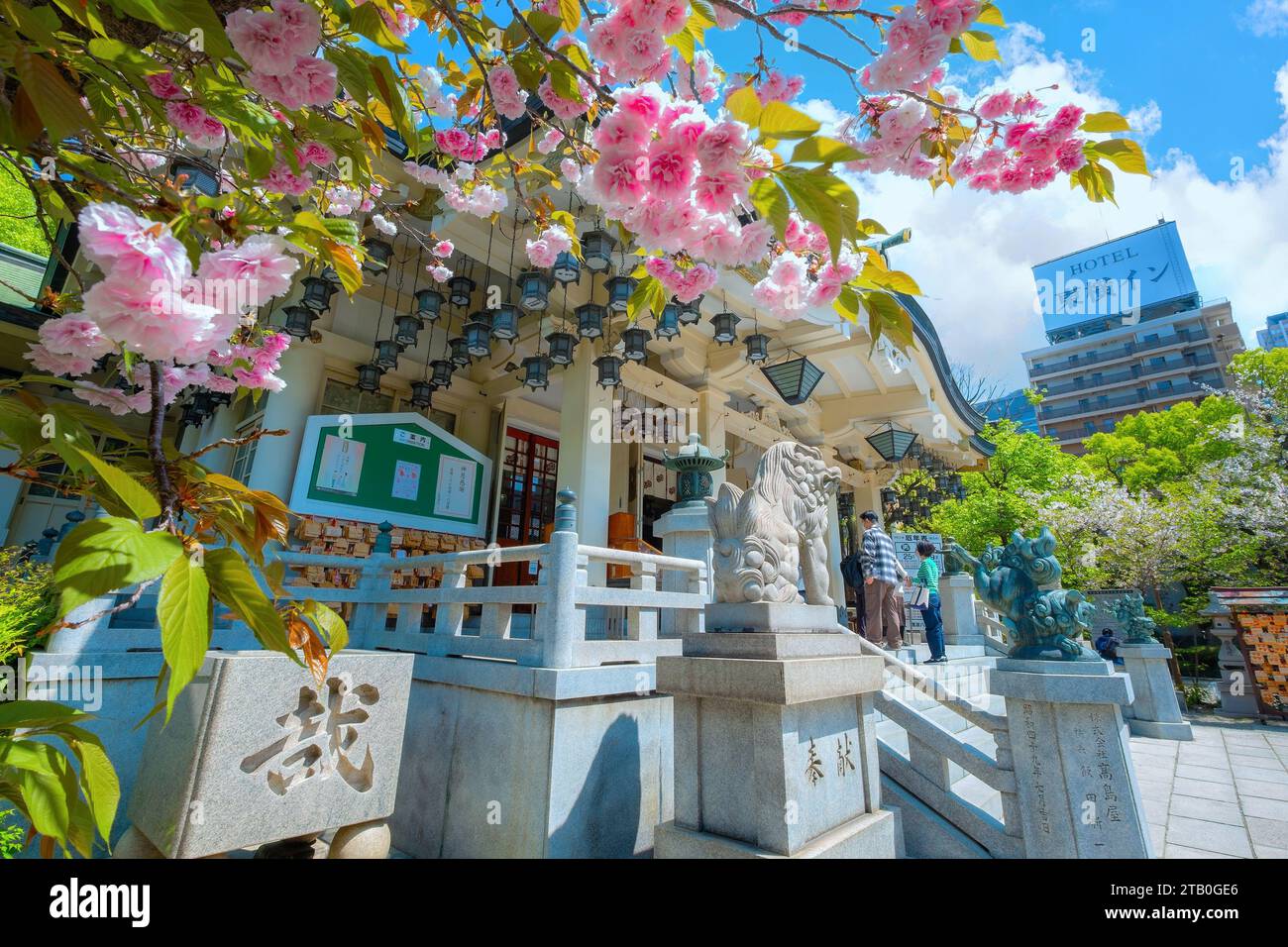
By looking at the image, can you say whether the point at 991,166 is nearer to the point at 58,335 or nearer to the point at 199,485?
the point at 199,485

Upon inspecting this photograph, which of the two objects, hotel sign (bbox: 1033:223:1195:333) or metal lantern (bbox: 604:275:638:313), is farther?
hotel sign (bbox: 1033:223:1195:333)

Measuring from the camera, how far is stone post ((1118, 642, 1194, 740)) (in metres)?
9.09

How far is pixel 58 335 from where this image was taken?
176 cm

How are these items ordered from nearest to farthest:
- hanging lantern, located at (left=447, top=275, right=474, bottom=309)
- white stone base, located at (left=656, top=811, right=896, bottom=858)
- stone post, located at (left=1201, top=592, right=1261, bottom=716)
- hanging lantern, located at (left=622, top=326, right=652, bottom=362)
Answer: white stone base, located at (left=656, top=811, right=896, bottom=858)
hanging lantern, located at (left=447, top=275, right=474, bottom=309)
hanging lantern, located at (left=622, top=326, right=652, bottom=362)
stone post, located at (left=1201, top=592, right=1261, bottom=716)

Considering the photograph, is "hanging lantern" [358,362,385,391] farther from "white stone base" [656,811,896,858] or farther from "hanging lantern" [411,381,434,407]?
"white stone base" [656,811,896,858]

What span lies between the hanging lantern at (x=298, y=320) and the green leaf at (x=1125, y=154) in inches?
320

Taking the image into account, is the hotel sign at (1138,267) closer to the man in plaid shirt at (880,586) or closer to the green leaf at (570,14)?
the man in plaid shirt at (880,586)

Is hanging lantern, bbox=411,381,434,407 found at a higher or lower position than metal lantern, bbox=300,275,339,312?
lower

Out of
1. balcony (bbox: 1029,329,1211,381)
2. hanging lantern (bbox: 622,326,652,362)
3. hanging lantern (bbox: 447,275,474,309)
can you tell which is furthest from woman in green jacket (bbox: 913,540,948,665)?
balcony (bbox: 1029,329,1211,381)

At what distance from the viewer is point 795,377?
29.9 ft

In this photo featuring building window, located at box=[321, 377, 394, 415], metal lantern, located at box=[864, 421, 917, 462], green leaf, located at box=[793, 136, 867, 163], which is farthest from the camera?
metal lantern, located at box=[864, 421, 917, 462]

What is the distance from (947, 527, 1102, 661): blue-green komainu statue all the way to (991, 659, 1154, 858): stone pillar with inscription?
0.18 m

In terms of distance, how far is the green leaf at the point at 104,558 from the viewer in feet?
2.87
